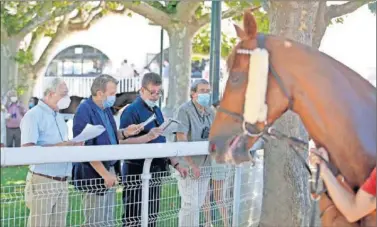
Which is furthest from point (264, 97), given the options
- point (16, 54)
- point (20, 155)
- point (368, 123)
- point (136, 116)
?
point (16, 54)

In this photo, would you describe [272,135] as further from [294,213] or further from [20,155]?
[294,213]

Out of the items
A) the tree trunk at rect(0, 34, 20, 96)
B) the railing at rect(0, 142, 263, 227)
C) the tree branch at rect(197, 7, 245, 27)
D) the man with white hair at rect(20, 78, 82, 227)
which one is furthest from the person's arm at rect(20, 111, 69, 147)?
the tree trunk at rect(0, 34, 20, 96)

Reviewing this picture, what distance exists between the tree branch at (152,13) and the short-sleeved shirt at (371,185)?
11679 millimetres

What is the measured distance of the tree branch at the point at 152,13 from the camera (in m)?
14.6

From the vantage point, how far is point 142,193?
4973 mm

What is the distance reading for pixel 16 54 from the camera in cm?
2025

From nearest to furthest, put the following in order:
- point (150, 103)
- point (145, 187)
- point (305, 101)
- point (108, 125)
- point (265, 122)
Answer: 1. point (305, 101)
2. point (265, 122)
3. point (145, 187)
4. point (108, 125)
5. point (150, 103)

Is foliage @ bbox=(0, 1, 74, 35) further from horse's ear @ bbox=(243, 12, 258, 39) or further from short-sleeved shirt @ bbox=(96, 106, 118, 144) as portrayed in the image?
horse's ear @ bbox=(243, 12, 258, 39)

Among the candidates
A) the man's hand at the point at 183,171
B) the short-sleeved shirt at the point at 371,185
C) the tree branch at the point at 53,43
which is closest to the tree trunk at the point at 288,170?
the man's hand at the point at 183,171

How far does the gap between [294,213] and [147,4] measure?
8991mm

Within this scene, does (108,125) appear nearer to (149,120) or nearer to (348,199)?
(149,120)

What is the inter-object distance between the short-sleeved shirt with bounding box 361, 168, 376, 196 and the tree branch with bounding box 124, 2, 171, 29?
11.7 meters

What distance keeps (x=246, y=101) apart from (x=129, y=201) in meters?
1.82

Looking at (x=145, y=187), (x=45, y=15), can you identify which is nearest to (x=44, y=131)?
(x=145, y=187)
